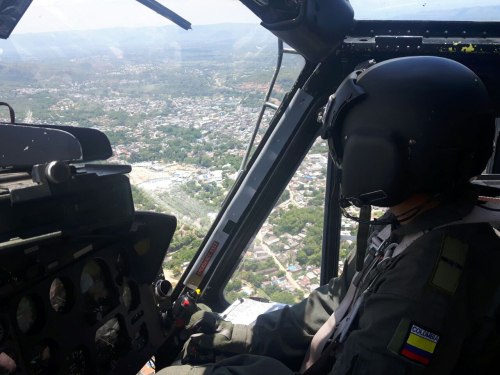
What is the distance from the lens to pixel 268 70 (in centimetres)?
226

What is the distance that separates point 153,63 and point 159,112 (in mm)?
304

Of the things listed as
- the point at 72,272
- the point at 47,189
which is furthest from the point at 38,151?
the point at 72,272

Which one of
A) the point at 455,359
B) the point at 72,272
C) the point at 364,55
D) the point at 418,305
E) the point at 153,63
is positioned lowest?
the point at 72,272

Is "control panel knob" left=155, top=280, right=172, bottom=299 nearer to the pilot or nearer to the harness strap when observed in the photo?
the harness strap

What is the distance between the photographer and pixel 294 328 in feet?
5.54

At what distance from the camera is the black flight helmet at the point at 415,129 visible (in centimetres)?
103

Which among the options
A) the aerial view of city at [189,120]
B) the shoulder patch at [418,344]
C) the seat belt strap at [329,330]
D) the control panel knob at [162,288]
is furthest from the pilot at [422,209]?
the aerial view of city at [189,120]

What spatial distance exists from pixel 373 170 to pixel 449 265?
1.01 feet

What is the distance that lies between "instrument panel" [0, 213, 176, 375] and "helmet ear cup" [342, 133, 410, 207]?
0.85 m

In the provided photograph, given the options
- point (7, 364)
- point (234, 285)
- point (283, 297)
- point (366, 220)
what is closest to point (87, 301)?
point (7, 364)

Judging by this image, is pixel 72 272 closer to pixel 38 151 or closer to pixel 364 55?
pixel 38 151

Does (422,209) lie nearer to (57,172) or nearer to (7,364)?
(57,172)

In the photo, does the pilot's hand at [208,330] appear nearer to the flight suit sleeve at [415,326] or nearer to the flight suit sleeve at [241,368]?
the flight suit sleeve at [241,368]

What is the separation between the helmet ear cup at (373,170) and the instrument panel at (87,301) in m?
0.85
